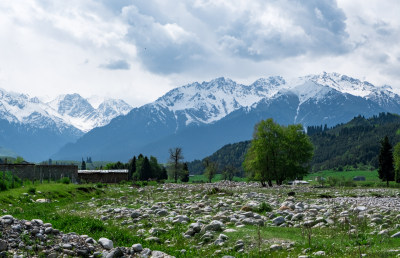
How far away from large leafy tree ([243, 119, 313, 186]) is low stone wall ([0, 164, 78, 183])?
32618mm

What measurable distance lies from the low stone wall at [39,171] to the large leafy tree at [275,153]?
3262 centimetres

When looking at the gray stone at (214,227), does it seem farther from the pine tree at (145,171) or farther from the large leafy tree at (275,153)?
the pine tree at (145,171)

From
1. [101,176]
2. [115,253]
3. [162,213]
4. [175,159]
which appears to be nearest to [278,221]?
[162,213]

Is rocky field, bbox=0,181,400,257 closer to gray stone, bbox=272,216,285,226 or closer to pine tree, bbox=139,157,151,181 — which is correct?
gray stone, bbox=272,216,285,226

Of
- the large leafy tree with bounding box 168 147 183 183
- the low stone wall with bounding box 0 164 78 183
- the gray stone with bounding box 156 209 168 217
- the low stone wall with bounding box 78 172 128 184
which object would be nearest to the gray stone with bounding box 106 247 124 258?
the gray stone with bounding box 156 209 168 217

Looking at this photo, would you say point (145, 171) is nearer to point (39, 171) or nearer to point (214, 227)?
point (39, 171)

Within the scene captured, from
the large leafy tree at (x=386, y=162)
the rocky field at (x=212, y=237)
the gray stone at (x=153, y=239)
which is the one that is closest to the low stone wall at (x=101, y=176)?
the large leafy tree at (x=386, y=162)

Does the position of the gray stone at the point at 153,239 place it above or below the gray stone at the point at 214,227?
below

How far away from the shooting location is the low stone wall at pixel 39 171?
5060 centimetres

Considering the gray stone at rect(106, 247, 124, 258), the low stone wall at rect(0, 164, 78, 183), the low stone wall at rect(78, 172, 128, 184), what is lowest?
the gray stone at rect(106, 247, 124, 258)

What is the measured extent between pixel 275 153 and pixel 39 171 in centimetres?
4019

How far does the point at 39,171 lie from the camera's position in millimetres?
58375

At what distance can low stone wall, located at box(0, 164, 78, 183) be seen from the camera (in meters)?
50.6

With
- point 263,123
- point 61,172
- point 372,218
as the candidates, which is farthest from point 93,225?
point 263,123
